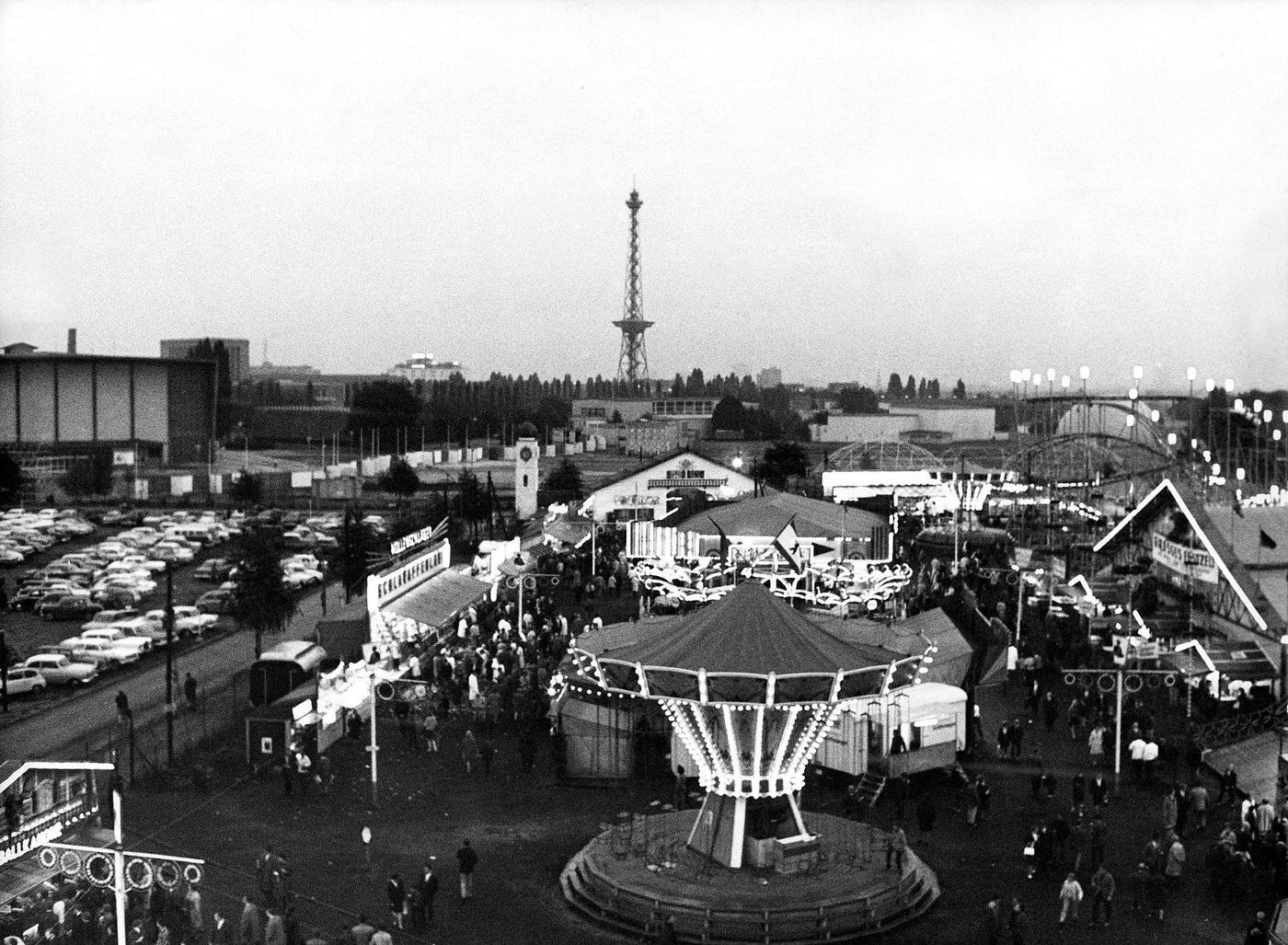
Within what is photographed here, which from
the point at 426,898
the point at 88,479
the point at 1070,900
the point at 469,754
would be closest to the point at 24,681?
the point at 469,754

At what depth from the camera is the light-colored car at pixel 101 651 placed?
1262 inches

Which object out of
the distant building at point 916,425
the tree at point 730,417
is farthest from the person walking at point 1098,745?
the tree at point 730,417

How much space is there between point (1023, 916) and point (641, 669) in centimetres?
481

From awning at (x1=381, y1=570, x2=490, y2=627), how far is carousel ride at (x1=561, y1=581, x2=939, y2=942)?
12126mm

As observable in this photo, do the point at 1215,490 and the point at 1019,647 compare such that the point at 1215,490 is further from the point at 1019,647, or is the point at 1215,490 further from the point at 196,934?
the point at 196,934

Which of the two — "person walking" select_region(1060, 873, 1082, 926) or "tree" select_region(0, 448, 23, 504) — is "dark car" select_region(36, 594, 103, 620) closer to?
"tree" select_region(0, 448, 23, 504)

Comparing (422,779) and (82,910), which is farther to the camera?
(422,779)

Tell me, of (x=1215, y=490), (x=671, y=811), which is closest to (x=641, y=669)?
(x=671, y=811)

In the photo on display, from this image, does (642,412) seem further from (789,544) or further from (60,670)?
(60,670)

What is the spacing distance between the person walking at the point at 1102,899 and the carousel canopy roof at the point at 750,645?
10.7 ft

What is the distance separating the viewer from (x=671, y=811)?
20.2m

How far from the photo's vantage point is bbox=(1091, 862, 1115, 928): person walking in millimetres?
16516

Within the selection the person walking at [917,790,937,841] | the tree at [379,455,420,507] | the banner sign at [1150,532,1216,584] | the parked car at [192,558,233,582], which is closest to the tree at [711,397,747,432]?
the tree at [379,455,420,507]

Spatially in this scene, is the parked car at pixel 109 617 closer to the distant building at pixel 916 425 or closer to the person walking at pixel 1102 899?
the person walking at pixel 1102 899
